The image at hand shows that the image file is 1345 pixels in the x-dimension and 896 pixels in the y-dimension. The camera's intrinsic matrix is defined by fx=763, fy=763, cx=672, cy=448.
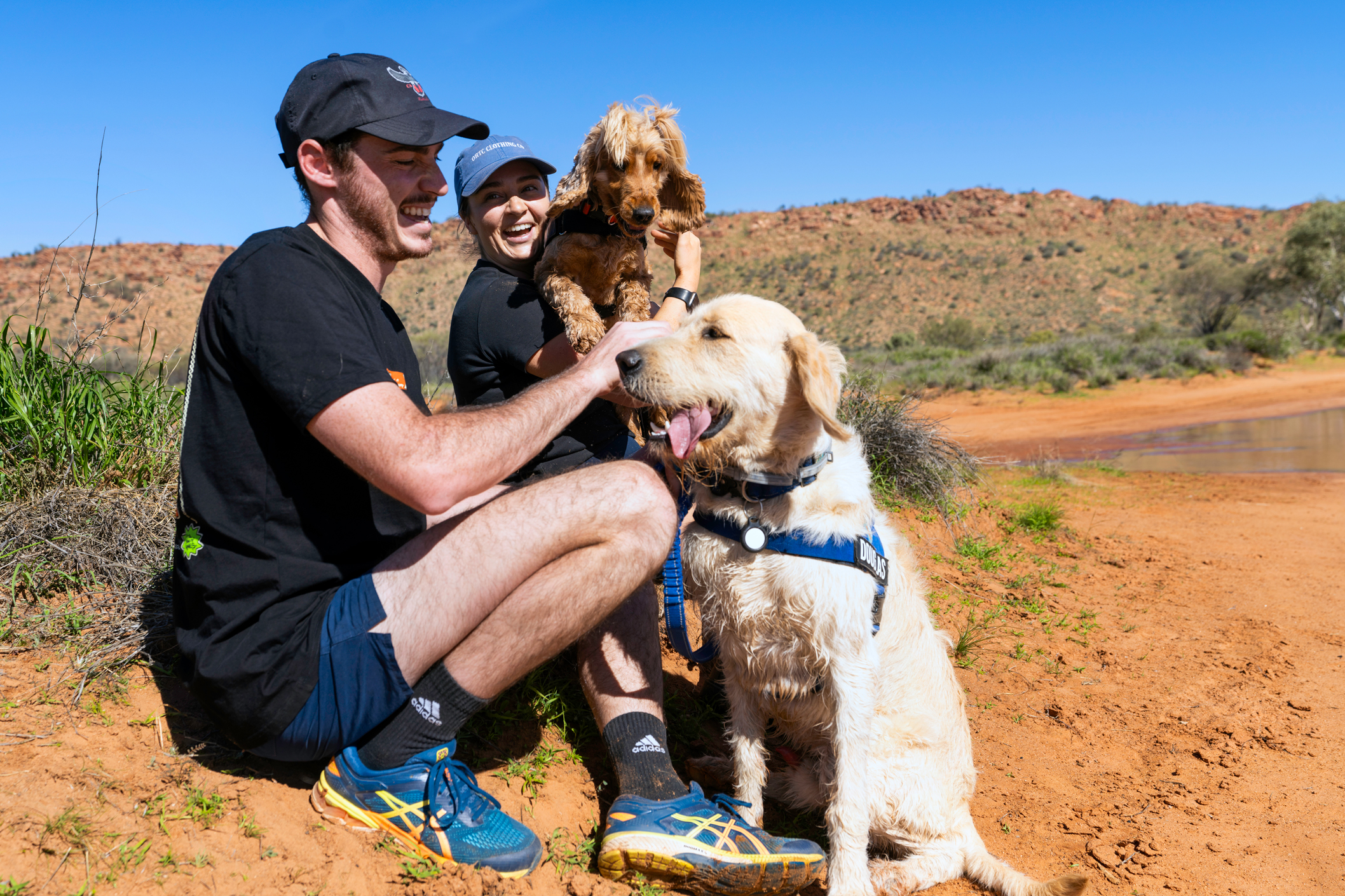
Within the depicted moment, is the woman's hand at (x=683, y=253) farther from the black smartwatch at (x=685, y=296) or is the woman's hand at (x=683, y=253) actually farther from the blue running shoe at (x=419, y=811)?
the blue running shoe at (x=419, y=811)

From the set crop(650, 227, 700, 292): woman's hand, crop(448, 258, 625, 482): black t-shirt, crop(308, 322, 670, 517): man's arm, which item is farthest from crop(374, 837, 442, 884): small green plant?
crop(650, 227, 700, 292): woman's hand

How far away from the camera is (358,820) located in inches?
92.0

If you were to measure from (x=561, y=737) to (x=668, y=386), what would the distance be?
166 centimetres

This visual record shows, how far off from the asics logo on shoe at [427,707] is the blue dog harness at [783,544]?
88cm

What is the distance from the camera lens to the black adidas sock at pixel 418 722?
234 cm

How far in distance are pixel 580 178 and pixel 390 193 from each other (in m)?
1.64

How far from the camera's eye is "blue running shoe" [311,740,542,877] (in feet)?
7.63

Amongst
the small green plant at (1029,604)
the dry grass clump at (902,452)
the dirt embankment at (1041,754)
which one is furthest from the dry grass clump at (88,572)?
the small green plant at (1029,604)

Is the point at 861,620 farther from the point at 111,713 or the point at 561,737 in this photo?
the point at 111,713

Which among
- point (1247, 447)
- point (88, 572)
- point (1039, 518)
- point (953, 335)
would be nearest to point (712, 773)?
point (88, 572)

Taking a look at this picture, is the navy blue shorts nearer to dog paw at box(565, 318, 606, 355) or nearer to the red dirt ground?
the red dirt ground

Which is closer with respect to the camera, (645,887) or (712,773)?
(645,887)

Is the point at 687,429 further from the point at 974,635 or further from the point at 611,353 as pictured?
the point at 974,635

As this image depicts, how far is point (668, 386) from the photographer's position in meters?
2.68
